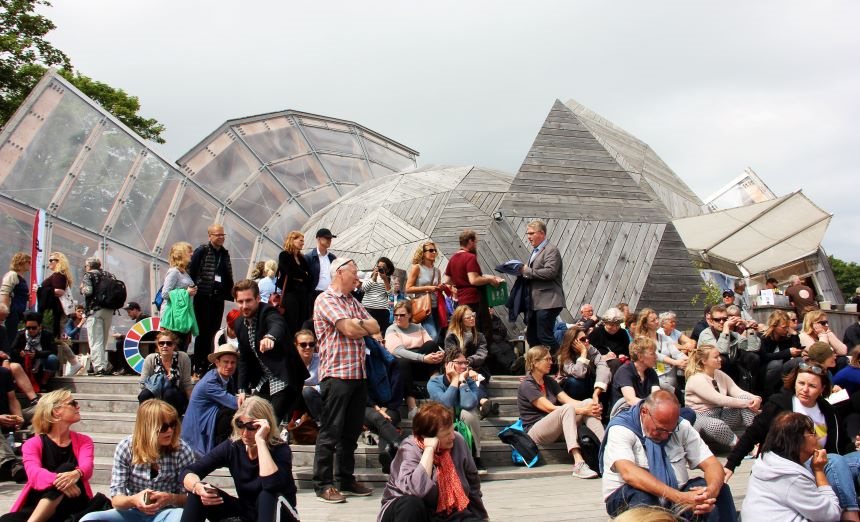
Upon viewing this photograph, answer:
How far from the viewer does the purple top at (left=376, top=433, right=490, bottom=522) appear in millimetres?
5504

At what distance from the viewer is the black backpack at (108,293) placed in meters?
11.1

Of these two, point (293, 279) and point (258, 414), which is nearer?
point (258, 414)

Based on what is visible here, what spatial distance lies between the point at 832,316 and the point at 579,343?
900cm

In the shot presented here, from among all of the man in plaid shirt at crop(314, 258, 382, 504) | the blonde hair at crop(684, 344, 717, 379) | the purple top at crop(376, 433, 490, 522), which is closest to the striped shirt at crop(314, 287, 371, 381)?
the man in plaid shirt at crop(314, 258, 382, 504)

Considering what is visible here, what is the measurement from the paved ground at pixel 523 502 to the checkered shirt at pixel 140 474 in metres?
1.10

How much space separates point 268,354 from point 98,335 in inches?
166

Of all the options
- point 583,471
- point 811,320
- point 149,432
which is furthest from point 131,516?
point 811,320

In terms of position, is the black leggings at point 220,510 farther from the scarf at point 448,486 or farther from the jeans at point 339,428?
the jeans at point 339,428

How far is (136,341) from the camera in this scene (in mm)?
11672

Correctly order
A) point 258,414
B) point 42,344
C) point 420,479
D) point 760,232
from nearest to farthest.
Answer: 1. point 420,479
2. point 258,414
3. point 42,344
4. point 760,232

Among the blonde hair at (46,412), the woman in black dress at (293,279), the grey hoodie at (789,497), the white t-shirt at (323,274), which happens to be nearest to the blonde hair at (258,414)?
the blonde hair at (46,412)

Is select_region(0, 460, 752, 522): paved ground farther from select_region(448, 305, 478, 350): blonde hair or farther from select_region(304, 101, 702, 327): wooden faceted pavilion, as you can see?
select_region(304, 101, 702, 327): wooden faceted pavilion

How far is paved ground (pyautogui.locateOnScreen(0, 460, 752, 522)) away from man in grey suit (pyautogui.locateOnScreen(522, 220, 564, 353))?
112 inches

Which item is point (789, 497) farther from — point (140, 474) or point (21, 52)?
point (21, 52)
